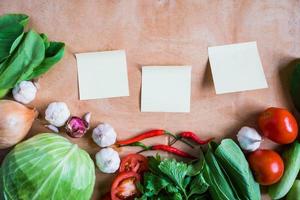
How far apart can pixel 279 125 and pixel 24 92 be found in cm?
70

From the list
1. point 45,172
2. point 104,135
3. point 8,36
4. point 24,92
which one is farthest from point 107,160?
point 8,36

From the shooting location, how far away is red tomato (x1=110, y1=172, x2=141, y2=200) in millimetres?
1019

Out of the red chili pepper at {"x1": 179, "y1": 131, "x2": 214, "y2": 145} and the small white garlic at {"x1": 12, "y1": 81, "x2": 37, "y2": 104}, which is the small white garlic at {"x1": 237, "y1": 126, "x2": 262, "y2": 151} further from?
the small white garlic at {"x1": 12, "y1": 81, "x2": 37, "y2": 104}

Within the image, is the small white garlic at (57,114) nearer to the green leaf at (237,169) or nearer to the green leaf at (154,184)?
the green leaf at (154,184)

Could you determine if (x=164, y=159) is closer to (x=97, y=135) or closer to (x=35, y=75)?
(x=97, y=135)

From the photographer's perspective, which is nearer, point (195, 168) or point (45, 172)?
point (45, 172)

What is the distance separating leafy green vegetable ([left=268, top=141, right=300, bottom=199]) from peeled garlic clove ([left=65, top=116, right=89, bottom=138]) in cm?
55

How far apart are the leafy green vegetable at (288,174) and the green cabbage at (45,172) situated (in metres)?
0.52

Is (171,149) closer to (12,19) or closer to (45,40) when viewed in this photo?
(45,40)

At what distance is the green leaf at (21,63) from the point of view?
0.98 meters

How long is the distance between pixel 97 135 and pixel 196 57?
364 millimetres

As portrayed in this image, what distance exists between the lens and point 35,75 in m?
1.04

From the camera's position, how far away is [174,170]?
0.99 m

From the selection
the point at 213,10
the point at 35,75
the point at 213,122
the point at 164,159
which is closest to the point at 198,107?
the point at 213,122
